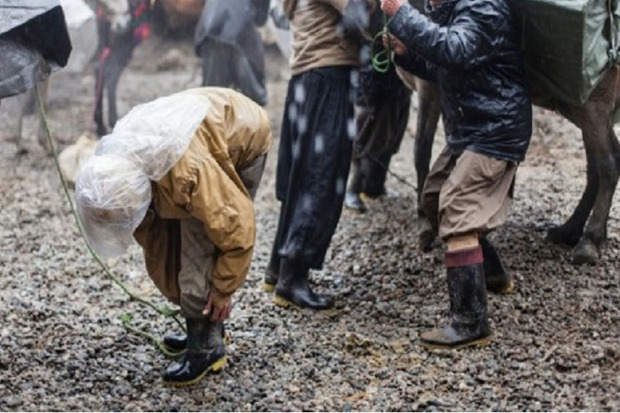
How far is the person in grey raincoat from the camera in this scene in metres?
8.98

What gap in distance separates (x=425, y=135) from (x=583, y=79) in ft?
5.81

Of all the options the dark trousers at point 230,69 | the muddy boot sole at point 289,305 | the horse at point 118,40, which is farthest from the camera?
the horse at point 118,40

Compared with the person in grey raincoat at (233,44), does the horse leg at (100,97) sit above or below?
below

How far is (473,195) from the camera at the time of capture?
4.68 metres

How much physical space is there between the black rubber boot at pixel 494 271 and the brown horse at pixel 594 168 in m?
0.57

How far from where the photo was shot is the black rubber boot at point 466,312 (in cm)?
467

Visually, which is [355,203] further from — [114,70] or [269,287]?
[114,70]

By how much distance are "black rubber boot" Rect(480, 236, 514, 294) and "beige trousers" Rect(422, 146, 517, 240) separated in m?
0.54

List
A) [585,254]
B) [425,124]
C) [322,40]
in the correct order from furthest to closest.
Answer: [425,124] < [585,254] < [322,40]

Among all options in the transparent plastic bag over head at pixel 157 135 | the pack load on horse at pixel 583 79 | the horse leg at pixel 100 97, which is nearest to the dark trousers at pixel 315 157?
the pack load on horse at pixel 583 79

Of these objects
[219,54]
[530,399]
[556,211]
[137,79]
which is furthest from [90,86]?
[530,399]

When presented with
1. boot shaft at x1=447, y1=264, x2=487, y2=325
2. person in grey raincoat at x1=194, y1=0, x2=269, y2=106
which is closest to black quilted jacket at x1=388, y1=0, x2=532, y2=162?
boot shaft at x1=447, y1=264, x2=487, y2=325

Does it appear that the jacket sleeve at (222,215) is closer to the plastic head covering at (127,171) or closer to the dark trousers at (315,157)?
the plastic head covering at (127,171)

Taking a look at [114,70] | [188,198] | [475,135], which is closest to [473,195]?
[475,135]
